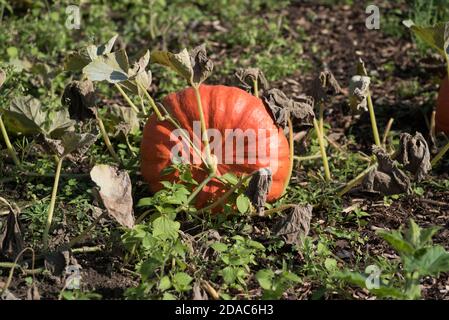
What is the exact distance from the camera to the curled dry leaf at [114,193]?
12.4 feet

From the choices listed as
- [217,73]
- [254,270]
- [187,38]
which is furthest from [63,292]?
[187,38]

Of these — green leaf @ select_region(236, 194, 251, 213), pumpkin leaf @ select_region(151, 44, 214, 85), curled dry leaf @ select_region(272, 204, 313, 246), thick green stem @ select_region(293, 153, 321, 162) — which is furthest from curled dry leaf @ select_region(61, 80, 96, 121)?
curled dry leaf @ select_region(272, 204, 313, 246)

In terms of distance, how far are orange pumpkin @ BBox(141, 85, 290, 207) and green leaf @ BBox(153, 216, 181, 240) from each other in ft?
1.28

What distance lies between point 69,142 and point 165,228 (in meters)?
0.60

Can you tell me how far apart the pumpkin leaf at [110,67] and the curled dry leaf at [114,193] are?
1.62 ft

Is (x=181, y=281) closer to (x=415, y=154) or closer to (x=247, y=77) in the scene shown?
(x=415, y=154)

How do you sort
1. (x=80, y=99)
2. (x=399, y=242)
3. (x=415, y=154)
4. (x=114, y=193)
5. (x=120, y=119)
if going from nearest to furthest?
(x=399, y=242) < (x=114, y=193) < (x=415, y=154) < (x=80, y=99) < (x=120, y=119)

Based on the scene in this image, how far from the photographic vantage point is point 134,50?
20.9 feet

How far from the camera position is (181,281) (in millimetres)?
3699

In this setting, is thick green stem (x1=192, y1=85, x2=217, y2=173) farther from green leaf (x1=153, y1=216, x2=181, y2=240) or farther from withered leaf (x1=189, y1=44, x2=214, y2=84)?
green leaf (x1=153, y1=216, x2=181, y2=240)

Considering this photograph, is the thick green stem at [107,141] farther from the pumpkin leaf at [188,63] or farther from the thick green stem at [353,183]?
the thick green stem at [353,183]

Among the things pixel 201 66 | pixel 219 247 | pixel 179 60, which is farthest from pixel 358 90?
pixel 219 247

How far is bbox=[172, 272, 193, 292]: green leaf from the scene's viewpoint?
12.1 ft
